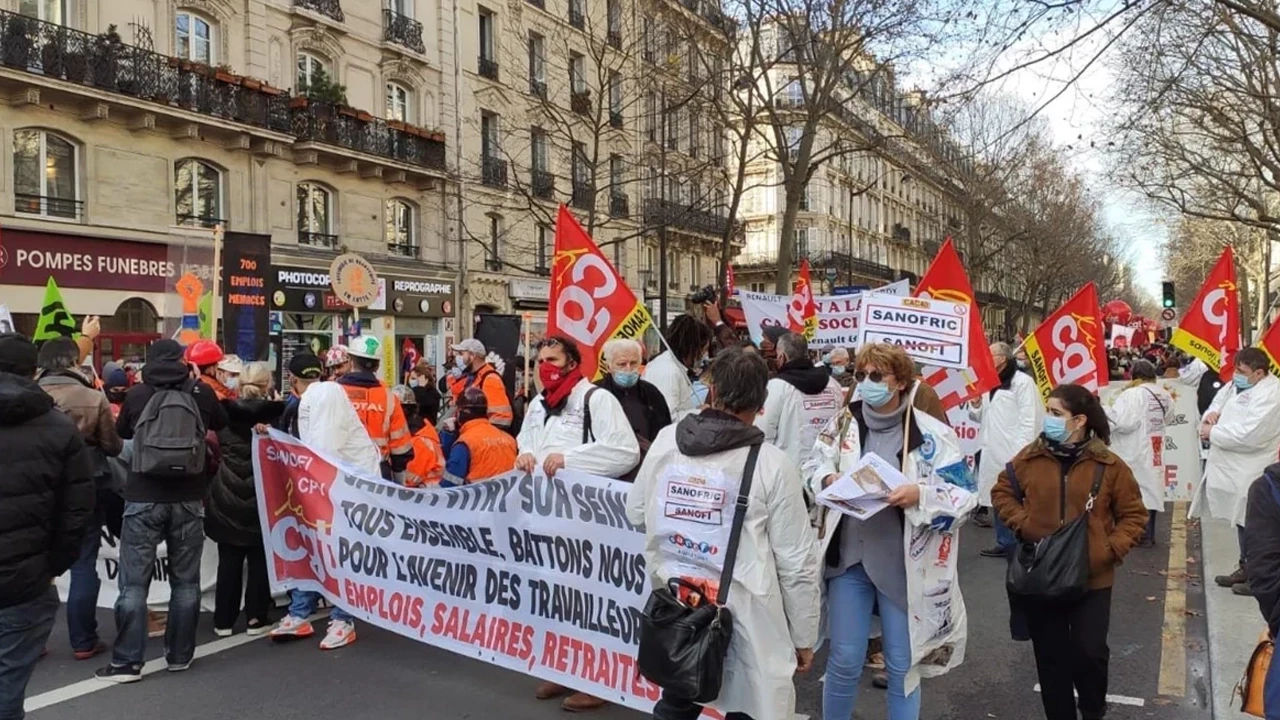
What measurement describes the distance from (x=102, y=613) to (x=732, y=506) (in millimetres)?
5552

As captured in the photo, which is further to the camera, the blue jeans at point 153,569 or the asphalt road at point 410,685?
the blue jeans at point 153,569

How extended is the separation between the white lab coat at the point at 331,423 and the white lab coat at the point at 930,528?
3.04 meters

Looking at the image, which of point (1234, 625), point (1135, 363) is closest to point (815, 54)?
point (1135, 363)

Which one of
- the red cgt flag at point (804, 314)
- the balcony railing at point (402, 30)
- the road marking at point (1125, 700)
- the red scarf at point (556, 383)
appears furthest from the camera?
the balcony railing at point (402, 30)

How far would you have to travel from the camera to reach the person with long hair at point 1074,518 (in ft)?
12.8

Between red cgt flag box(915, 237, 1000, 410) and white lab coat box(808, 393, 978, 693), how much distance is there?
191 cm

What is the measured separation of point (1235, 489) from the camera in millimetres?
7016

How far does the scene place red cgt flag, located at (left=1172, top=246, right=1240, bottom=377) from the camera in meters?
8.52

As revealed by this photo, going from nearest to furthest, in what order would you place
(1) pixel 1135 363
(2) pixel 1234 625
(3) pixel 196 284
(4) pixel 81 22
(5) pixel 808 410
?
(2) pixel 1234 625 → (5) pixel 808 410 → (1) pixel 1135 363 → (3) pixel 196 284 → (4) pixel 81 22

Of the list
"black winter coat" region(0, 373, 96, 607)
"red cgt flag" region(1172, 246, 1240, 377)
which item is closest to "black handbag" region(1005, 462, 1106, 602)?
"black winter coat" region(0, 373, 96, 607)

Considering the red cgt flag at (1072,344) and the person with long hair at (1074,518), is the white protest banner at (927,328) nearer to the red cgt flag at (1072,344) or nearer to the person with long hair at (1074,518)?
the person with long hair at (1074,518)

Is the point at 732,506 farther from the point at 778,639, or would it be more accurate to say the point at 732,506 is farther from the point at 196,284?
the point at 196,284

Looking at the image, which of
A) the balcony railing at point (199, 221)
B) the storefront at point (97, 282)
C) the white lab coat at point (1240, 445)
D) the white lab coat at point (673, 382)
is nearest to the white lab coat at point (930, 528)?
the white lab coat at point (673, 382)

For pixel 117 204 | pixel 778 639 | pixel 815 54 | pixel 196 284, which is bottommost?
pixel 778 639
